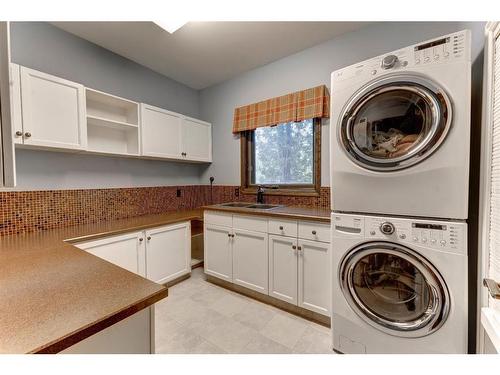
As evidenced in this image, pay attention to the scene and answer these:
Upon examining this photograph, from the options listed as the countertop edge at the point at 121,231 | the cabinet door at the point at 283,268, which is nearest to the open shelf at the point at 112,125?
the countertop edge at the point at 121,231

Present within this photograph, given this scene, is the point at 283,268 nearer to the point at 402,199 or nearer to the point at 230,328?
the point at 230,328

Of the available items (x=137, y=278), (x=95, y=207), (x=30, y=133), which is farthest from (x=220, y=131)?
(x=137, y=278)

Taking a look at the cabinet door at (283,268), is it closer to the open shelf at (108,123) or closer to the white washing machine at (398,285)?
the white washing machine at (398,285)

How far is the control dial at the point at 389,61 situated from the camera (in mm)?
1219

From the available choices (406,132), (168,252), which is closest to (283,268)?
(168,252)

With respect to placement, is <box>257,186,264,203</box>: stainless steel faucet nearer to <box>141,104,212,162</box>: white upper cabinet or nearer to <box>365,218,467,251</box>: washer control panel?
<box>141,104,212,162</box>: white upper cabinet

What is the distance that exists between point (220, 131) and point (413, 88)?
7.76ft

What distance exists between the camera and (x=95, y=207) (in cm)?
224

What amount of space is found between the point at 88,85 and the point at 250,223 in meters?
2.12

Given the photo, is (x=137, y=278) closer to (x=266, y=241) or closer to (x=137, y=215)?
(x=266, y=241)

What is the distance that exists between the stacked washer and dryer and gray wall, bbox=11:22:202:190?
228 centimetres

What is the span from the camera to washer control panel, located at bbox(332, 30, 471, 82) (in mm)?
1075

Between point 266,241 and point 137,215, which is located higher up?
point 137,215

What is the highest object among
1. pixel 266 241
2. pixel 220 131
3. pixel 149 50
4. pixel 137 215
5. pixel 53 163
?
pixel 149 50
